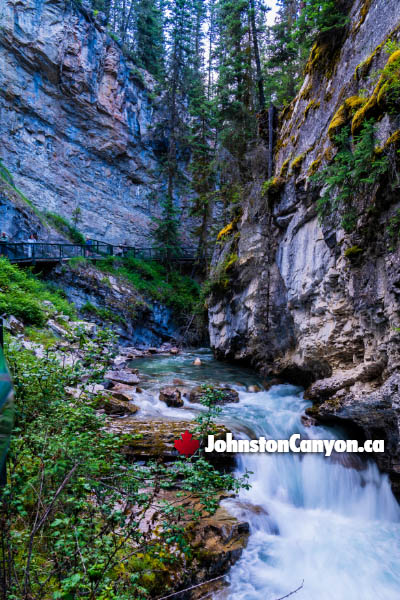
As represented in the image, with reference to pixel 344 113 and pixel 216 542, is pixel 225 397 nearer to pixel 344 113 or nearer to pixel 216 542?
pixel 216 542

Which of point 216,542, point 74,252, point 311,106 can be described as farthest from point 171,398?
point 74,252

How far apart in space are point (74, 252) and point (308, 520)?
17691 millimetres

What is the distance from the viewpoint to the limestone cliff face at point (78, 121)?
2002 centimetres

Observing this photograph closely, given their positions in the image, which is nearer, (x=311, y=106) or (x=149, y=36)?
(x=311, y=106)

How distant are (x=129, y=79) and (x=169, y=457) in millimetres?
29115

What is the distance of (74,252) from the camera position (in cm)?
1900

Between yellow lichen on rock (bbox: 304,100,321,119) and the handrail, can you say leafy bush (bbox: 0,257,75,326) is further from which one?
yellow lichen on rock (bbox: 304,100,321,119)

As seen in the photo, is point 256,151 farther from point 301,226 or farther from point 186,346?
point 186,346

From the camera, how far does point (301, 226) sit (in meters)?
8.19

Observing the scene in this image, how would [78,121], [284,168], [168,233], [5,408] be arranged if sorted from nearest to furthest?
[5,408]
[284,168]
[78,121]
[168,233]

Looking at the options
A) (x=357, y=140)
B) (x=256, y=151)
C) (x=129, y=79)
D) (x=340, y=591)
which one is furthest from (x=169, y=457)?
(x=129, y=79)

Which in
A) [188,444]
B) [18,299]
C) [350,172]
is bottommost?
[188,444]

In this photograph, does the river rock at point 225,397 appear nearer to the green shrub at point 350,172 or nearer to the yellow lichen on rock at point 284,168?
the green shrub at point 350,172

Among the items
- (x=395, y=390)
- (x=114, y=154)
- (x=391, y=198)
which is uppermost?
(x=114, y=154)
